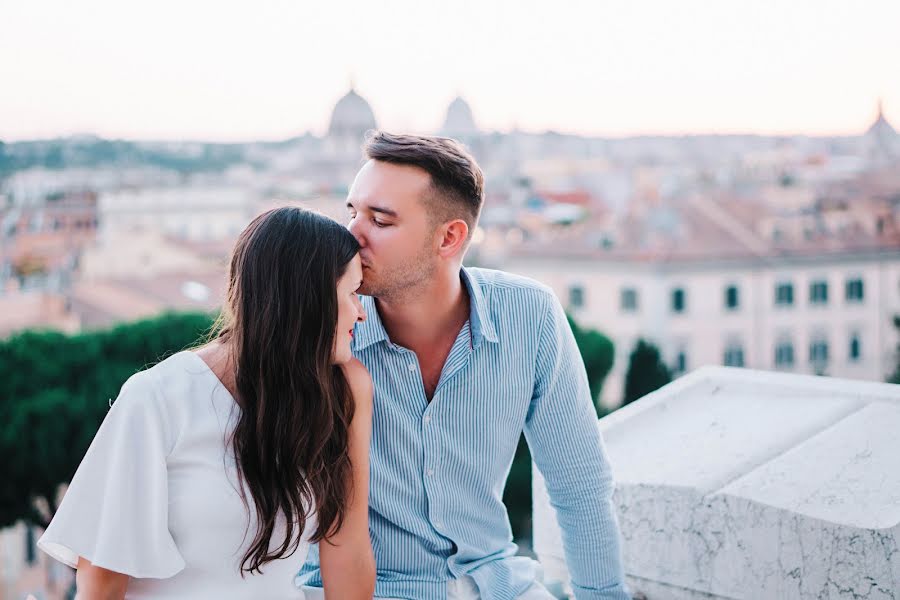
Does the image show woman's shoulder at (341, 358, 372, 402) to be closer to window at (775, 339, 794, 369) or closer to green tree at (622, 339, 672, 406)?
green tree at (622, 339, 672, 406)

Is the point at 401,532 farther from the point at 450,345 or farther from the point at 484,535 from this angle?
the point at 450,345

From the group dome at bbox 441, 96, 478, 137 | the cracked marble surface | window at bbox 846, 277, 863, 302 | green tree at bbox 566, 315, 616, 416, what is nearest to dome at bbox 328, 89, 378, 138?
dome at bbox 441, 96, 478, 137

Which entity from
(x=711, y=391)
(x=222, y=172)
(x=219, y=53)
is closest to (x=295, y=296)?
(x=711, y=391)

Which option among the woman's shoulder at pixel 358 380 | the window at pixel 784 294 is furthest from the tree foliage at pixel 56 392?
the window at pixel 784 294

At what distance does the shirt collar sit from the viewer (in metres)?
1.41

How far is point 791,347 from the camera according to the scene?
1004 inches

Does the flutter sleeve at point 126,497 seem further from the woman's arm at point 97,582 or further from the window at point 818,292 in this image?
the window at point 818,292

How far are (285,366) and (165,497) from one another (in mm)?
183

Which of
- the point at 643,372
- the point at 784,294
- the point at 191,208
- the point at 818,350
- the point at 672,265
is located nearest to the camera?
the point at 643,372

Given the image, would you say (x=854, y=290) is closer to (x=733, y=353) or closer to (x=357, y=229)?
(x=733, y=353)

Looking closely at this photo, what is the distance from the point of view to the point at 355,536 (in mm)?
1243

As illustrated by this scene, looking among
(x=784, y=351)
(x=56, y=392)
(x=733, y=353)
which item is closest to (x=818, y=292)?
(x=784, y=351)

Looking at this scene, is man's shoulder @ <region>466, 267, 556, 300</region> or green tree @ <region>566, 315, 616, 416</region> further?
green tree @ <region>566, 315, 616, 416</region>

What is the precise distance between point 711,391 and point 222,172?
165 feet
